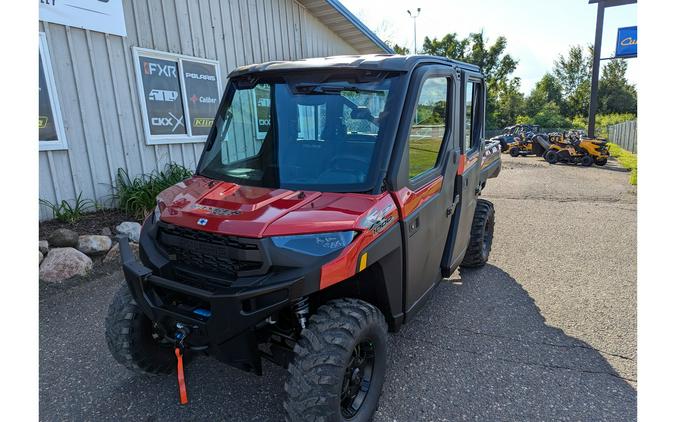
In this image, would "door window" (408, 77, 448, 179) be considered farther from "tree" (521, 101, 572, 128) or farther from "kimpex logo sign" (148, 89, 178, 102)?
"tree" (521, 101, 572, 128)

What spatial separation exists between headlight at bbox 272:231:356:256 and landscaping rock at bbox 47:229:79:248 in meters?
→ 3.89

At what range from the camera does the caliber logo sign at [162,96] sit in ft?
20.8

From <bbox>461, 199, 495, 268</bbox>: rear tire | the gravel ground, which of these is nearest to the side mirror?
→ the gravel ground

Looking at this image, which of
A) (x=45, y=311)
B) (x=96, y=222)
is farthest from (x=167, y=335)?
(x=96, y=222)

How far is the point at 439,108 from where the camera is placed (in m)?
3.05

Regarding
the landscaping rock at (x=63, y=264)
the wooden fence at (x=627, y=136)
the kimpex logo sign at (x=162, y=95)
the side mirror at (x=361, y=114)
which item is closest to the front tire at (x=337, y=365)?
the side mirror at (x=361, y=114)

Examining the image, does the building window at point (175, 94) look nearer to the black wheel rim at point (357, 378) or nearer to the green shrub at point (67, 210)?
the green shrub at point (67, 210)

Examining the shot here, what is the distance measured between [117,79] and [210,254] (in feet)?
16.6

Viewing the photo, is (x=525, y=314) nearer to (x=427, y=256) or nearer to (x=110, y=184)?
(x=427, y=256)

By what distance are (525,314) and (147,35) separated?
6600 millimetres

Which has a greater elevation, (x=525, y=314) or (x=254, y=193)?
(x=254, y=193)

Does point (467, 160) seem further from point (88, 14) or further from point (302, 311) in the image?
point (88, 14)

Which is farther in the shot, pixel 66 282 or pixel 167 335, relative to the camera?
pixel 66 282

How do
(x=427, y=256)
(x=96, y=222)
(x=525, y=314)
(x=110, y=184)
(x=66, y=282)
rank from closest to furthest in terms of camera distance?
(x=427, y=256) < (x=525, y=314) < (x=66, y=282) < (x=96, y=222) < (x=110, y=184)
